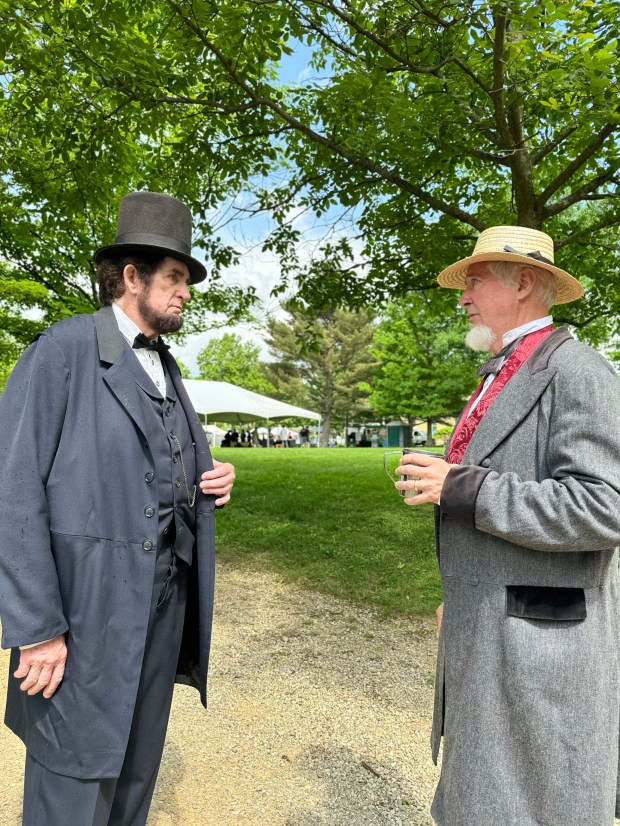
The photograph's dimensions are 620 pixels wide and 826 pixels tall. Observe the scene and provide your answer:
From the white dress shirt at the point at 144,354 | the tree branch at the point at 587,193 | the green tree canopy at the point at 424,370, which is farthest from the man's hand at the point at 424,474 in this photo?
the green tree canopy at the point at 424,370

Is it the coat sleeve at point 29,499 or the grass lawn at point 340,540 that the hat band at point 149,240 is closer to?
the coat sleeve at point 29,499

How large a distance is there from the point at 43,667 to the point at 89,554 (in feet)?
1.13

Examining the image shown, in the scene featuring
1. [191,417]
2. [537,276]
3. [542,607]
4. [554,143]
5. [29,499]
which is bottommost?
[542,607]

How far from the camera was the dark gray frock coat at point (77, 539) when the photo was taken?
1.73 meters

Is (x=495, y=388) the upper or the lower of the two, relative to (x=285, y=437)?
upper

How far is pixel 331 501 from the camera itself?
10133 mm

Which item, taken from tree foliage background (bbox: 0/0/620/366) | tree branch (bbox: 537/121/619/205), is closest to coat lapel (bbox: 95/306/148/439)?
tree foliage background (bbox: 0/0/620/366)

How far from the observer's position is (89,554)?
71.8 inches

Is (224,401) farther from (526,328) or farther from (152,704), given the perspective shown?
(526,328)

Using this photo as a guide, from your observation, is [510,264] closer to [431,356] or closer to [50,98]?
[50,98]

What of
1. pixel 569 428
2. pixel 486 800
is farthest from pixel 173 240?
pixel 486 800

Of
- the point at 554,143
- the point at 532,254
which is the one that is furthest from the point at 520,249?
the point at 554,143

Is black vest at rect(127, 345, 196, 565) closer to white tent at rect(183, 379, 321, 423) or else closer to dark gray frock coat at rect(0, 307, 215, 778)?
dark gray frock coat at rect(0, 307, 215, 778)

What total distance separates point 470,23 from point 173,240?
3.55 meters
